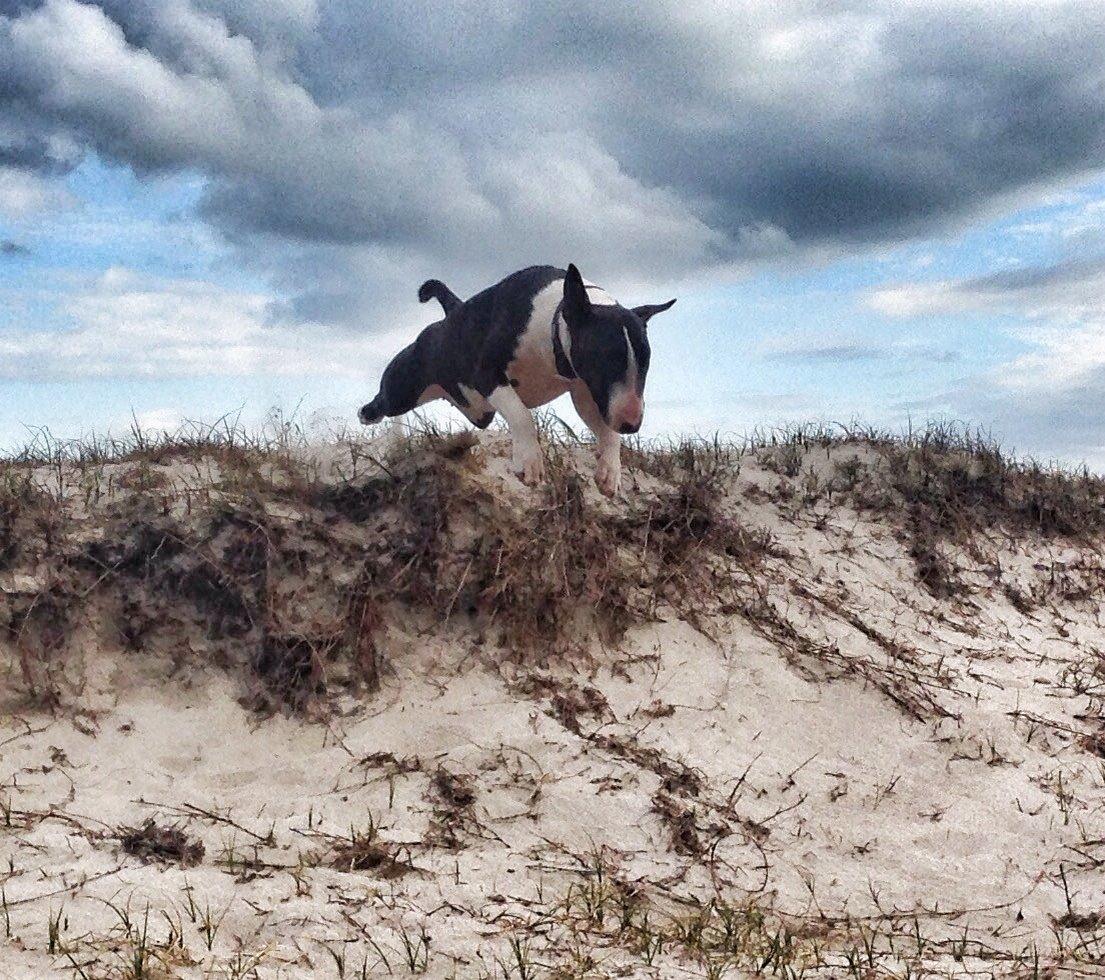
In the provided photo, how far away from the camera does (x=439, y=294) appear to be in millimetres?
7043

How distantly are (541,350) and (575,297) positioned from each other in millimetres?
504

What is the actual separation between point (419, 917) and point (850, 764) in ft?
8.19

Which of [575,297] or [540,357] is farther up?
[575,297]

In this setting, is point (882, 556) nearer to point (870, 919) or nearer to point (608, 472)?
point (608, 472)

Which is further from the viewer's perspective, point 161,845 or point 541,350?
point 541,350

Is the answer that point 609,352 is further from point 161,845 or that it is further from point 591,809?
point 161,845

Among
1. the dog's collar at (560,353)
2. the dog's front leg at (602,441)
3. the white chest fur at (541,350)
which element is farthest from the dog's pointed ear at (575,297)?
the dog's front leg at (602,441)

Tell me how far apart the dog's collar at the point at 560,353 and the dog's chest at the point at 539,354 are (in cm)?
6

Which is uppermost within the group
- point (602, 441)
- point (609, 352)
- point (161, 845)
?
Result: point (609, 352)

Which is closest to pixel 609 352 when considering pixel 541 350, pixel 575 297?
pixel 575 297

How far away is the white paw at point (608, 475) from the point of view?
19.7 feet

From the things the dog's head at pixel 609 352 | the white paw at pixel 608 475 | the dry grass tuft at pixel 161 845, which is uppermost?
the dog's head at pixel 609 352

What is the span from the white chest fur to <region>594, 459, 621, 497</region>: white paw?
49cm

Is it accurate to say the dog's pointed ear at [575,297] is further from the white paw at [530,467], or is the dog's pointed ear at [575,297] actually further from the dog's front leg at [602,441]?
the white paw at [530,467]
